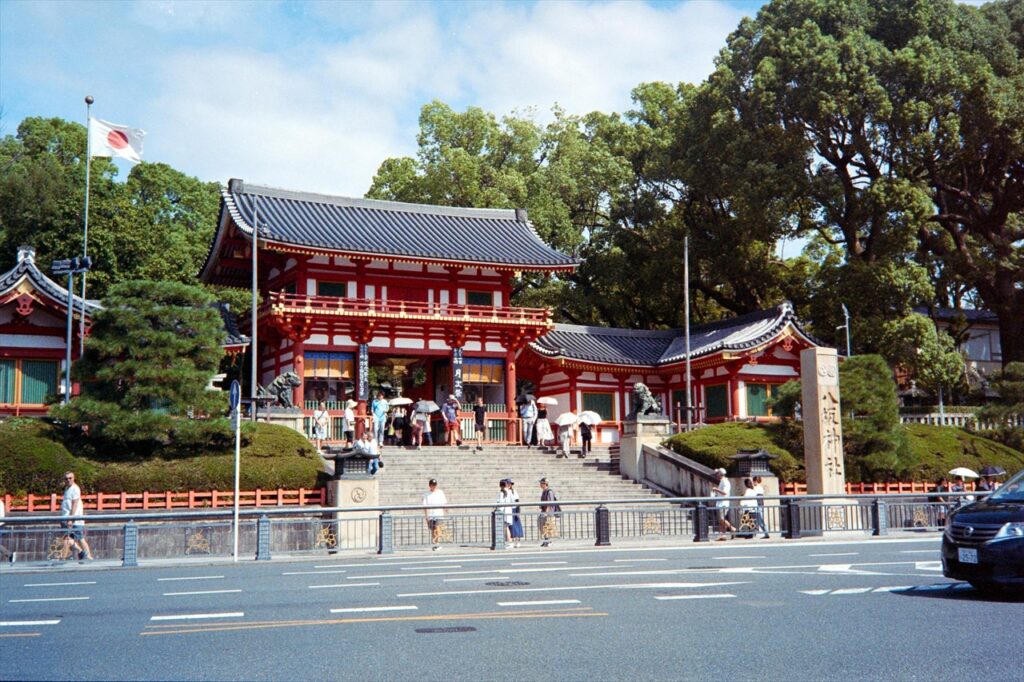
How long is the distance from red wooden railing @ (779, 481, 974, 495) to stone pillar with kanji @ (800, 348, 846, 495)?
2345 millimetres

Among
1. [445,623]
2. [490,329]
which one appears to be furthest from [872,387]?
[445,623]

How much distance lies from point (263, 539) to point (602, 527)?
6968 millimetres

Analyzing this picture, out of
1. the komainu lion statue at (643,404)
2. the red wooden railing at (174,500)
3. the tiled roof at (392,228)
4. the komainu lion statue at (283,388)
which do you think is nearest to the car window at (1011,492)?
the red wooden railing at (174,500)

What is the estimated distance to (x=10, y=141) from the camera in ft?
161

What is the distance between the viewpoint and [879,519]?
22.4 meters

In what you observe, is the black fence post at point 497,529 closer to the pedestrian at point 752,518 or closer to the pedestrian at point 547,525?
the pedestrian at point 547,525

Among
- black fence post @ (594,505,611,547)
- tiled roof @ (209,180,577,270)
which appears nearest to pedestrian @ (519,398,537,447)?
tiled roof @ (209,180,577,270)

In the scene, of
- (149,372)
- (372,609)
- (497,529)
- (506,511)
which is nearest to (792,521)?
(506,511)

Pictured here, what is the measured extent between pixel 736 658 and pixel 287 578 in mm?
8685

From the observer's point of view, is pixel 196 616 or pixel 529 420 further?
pixel 529 420

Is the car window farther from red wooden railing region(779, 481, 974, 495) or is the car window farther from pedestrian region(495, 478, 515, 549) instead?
red wooden railing region(779, 481, 974, 495)

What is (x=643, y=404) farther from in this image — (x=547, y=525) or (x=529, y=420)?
(x=547, y=525)

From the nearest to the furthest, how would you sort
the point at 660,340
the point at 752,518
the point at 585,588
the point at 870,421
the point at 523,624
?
the point at 523,624 → the point at 585,588 → the point at 752,518 → the point at 870,421 → the point at 660,340

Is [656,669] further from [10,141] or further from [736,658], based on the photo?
[10,141]
